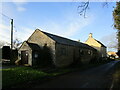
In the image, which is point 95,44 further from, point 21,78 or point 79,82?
point 21,78

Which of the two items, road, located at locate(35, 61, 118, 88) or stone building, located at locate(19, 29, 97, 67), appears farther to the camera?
stone building, located at locate(19, 29, 97, 67)

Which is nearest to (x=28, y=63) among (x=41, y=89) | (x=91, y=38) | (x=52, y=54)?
(x=52, y=54)

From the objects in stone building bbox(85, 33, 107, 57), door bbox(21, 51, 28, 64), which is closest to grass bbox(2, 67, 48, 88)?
door bbox(21, 51, 28, 64)

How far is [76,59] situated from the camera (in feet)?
97.3

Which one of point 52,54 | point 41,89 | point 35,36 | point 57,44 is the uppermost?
point 35,36

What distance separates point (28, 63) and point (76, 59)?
1186 centimetres

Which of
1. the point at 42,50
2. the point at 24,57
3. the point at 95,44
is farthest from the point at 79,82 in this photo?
the point at 95,44

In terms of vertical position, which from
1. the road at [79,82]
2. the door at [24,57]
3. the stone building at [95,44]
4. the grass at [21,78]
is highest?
the stone building at [95,44]

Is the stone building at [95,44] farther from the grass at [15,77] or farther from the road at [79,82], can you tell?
the grass at [15,77]

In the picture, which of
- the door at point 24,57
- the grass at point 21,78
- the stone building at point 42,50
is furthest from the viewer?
the door at point 24,57

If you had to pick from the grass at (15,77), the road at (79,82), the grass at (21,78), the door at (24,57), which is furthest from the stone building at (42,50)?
the road at (79,82)

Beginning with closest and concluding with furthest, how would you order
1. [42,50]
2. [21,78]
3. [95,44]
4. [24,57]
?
[21,78]
[24,57]
[42,50]
[95,44]

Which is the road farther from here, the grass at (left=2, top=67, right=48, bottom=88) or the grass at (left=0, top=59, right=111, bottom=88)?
the grass at (left=2, top=67, right=48, bottom=88)

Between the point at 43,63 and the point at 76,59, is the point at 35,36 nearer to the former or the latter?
the point at 43,63
